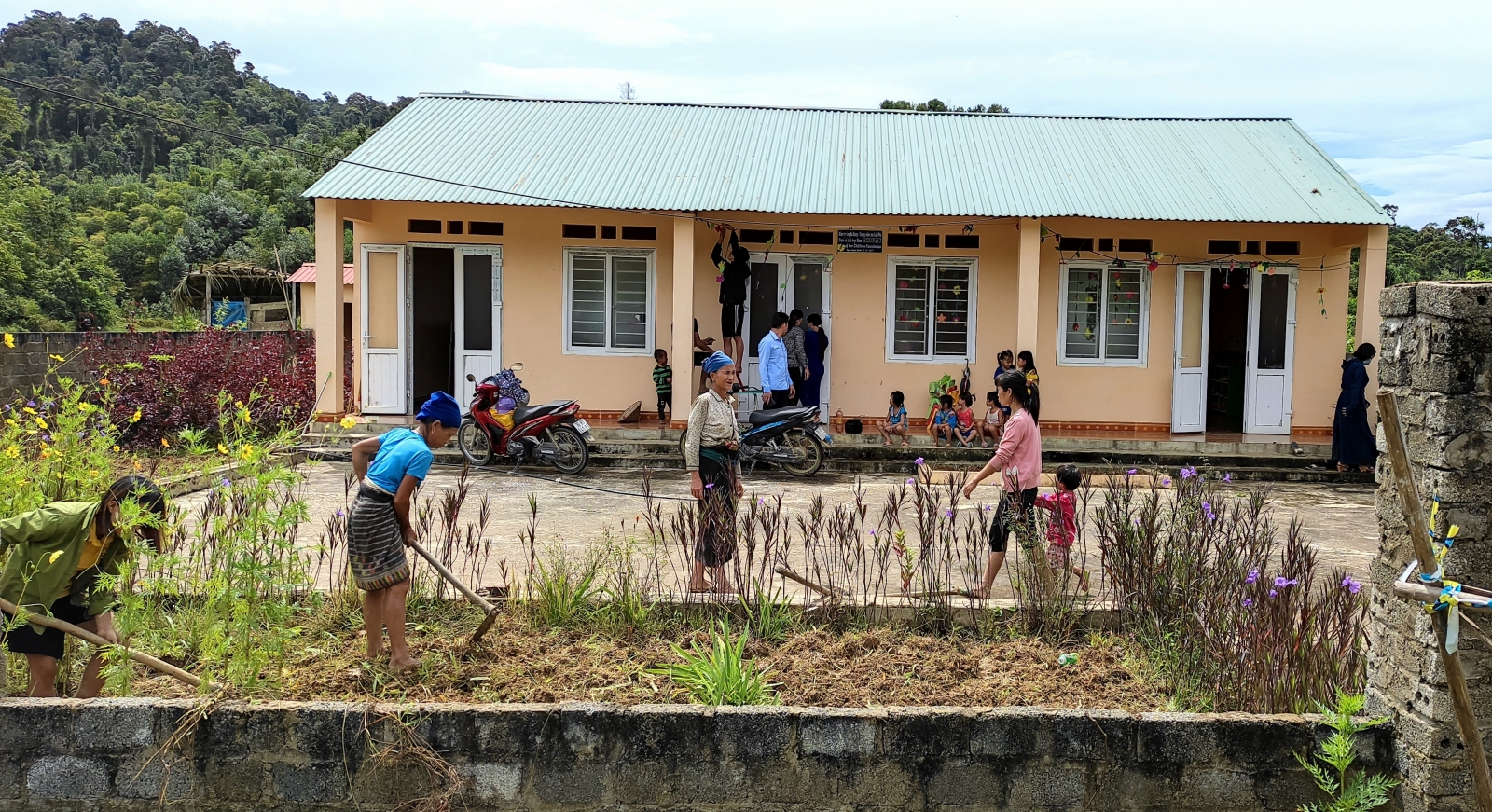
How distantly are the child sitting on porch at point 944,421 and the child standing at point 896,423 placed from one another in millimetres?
344

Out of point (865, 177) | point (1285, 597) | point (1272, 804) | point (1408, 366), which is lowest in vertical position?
point (1272, 804)

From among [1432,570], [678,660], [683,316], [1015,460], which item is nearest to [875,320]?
[683,316]

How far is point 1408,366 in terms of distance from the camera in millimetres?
3986

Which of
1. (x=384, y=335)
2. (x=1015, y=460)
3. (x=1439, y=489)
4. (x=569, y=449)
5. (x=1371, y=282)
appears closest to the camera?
(x=1439, y=489)

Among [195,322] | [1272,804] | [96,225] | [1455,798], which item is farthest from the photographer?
[96,225]

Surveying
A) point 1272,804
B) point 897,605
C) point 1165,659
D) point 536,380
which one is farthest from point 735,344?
point 1272,804

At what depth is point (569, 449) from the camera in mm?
12195

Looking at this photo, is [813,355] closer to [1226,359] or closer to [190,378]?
[1226,359]

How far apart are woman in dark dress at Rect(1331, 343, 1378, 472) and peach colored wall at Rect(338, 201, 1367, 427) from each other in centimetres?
153

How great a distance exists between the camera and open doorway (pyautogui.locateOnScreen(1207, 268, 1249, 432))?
1545cm

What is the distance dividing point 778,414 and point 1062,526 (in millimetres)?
6520

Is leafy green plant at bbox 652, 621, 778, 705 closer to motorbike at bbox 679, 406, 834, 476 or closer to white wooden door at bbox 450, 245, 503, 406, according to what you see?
motorbike at bbox 679, 406, 834, 476

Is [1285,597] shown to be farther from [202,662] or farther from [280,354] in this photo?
[280,354]

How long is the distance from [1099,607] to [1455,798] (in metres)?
1.90
